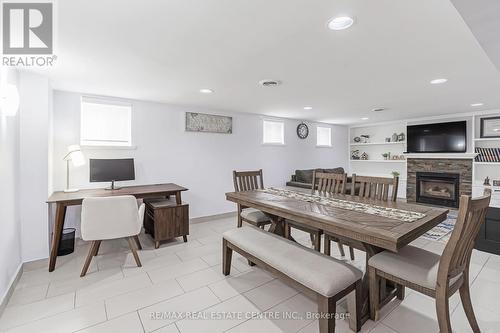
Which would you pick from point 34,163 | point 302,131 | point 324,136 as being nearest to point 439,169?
point 324,136

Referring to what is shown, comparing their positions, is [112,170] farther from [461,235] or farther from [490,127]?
[490,127]

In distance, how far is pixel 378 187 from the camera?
8.68ft

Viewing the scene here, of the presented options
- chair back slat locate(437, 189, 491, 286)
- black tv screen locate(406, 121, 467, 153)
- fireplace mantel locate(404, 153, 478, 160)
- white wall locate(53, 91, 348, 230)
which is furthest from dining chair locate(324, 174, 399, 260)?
black tv screen locate(406, 121, 467, 153)

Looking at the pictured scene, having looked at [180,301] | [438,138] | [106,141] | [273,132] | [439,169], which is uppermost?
[273,132]

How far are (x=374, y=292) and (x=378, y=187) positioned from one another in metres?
1.25

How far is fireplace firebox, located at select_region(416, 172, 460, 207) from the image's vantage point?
5.32 m

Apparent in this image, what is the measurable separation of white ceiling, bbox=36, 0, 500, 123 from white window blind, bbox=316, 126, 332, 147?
302 centimetres

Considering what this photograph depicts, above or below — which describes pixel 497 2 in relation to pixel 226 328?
above

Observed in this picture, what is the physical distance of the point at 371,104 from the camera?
4145 millimetres

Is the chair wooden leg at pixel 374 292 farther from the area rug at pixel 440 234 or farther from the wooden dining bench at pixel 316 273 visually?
the area rug at pixel 440 234

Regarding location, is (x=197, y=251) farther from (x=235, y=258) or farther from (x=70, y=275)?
(x=70, y=275)

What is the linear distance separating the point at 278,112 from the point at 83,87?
Result: 3.34 meters

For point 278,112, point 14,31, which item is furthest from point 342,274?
point 278,112

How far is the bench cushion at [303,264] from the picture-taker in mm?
1515
